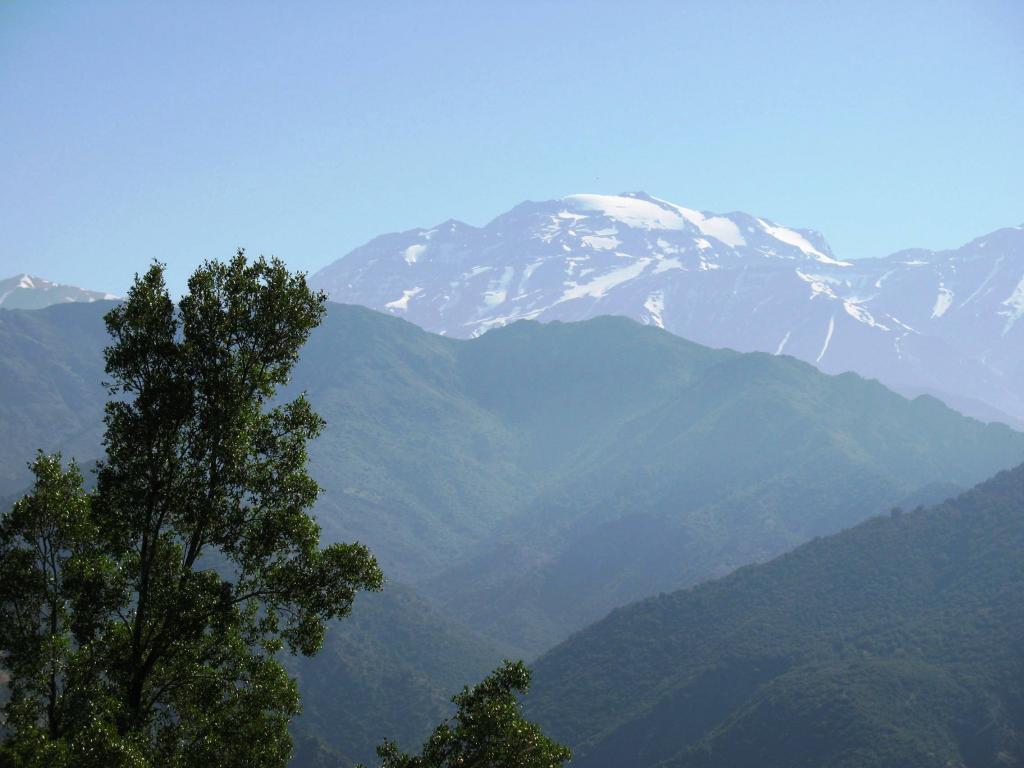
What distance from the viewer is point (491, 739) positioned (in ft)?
77.8

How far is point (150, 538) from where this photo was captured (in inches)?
941

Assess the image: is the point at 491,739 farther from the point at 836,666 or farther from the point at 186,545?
the point at 836,666

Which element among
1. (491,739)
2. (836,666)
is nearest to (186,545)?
(491,739)

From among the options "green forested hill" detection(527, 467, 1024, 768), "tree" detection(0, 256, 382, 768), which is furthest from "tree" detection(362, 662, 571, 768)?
"green forested hill" detection(527, 467, 1024, 768)

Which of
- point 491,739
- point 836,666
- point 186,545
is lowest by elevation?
point 836,666

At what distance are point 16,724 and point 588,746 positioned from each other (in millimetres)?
150617

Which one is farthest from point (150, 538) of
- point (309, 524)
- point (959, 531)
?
point (959, 531)

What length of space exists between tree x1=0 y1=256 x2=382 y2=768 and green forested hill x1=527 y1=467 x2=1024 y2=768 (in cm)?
11287

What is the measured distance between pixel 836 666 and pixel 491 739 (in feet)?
460

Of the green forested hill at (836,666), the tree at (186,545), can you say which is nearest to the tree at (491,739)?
the tree at (186,545)

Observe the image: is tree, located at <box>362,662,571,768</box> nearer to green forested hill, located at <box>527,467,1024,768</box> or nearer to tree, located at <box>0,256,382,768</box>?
tree, located at <box>0,256,382,768</box>

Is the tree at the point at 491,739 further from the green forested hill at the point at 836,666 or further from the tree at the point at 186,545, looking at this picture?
the green forested hill at the point at 836,666

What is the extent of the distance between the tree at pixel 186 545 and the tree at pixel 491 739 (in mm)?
3414

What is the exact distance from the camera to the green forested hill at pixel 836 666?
425 ft
